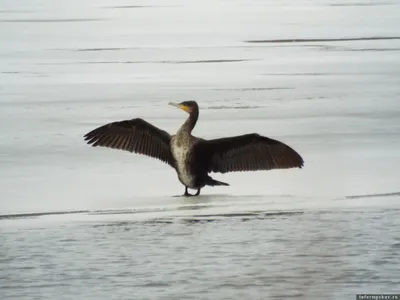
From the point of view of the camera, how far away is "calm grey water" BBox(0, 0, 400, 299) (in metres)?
6.16

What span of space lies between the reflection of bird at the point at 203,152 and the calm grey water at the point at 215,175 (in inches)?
4.8

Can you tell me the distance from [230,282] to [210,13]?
468 inches

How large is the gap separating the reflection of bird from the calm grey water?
0.12 m

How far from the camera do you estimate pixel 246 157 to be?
816 cm

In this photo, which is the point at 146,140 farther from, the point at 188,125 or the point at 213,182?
the point at 213,182

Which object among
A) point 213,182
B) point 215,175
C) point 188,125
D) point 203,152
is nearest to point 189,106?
point 188,125

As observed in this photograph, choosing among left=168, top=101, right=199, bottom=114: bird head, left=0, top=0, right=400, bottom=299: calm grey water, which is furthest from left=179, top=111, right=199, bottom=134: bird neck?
left=0, top=0, right=400, bottom=299: calm grey water

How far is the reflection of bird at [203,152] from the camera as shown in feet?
26.6

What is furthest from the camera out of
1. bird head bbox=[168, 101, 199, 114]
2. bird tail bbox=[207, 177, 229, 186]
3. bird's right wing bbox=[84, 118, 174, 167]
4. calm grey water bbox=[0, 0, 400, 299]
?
bird head bbox=[168, 101, 199, 114]

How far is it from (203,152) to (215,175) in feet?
1.67

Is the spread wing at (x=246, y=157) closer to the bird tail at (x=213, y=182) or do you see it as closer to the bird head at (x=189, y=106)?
the bird tail at (x=213, y=182)

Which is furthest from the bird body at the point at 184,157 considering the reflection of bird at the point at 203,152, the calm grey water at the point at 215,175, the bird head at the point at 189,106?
the bird head at the point at 189,106

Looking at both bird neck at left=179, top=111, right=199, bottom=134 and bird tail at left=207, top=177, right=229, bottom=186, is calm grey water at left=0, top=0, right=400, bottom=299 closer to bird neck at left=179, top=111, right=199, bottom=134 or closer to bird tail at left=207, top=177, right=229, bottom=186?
bird tail at left=207, top=177, right=229, bottom=186

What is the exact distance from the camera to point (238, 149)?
8133mm
